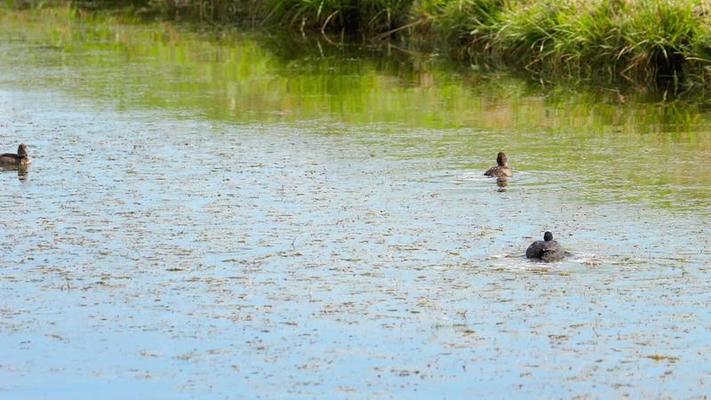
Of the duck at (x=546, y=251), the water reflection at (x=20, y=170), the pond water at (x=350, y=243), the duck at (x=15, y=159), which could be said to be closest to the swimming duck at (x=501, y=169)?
the pond water at (x=350, y=243)

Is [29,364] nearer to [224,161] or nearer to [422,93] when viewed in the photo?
[224,161]

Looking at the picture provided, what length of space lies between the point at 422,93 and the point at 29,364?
1038cm

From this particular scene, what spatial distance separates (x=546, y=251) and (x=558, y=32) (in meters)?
9.75

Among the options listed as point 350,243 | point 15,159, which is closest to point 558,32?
point 15,159

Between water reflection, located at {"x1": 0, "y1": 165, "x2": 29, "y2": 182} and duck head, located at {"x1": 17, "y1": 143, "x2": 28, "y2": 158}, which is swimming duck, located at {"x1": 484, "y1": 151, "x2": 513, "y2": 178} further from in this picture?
duck head, located at {"x1": 17, "y1": 143, "x2": 28, "y2": 158}

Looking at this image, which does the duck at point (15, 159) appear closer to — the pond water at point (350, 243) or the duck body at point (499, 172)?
the pond water at point (350, 243)

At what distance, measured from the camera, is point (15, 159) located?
13.0m

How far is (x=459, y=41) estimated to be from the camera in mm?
20844

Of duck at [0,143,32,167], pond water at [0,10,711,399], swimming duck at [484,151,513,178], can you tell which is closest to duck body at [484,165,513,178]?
swimming duck at [484,151,513,178]

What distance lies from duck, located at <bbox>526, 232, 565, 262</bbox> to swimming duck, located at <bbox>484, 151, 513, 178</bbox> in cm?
277

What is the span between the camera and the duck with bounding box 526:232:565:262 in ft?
31.0

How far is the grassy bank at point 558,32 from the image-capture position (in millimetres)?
17641

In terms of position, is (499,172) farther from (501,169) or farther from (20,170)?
(20,170)

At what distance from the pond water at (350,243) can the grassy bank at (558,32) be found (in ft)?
2.72
